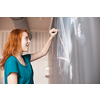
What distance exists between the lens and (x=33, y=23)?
2.74m

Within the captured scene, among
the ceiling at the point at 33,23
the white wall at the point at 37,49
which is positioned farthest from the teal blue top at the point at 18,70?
the white wall at the point at 37,49

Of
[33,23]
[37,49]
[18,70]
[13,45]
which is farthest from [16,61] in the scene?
[37,49]

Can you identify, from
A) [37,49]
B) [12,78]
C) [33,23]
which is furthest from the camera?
[37,49]

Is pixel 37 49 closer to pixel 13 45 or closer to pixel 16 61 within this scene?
pixel 13 45

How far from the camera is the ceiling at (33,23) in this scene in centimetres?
254

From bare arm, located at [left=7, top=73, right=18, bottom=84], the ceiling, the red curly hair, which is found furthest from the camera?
the ceiling

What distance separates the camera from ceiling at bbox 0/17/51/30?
100 inches

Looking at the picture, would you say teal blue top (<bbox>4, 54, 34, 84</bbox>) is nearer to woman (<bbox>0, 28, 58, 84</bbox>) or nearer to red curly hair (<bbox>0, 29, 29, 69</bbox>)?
woman (<bbox>0, 28, 58, 84</bbox>)

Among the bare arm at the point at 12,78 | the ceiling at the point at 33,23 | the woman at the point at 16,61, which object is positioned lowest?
the bare arm at the point at 12,78

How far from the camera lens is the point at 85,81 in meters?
0.49

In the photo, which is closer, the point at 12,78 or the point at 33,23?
the point at 12,78

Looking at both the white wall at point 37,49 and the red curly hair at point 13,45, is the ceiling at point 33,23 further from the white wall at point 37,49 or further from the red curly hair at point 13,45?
the red curly hair at point 13,45

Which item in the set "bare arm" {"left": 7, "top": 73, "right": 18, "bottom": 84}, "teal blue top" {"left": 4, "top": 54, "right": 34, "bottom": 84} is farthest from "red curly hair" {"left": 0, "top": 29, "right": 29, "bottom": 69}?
"bare arm" {"left": 7, "top": 73, "right": 18, "bottom": 84}

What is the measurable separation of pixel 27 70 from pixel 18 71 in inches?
3.3
